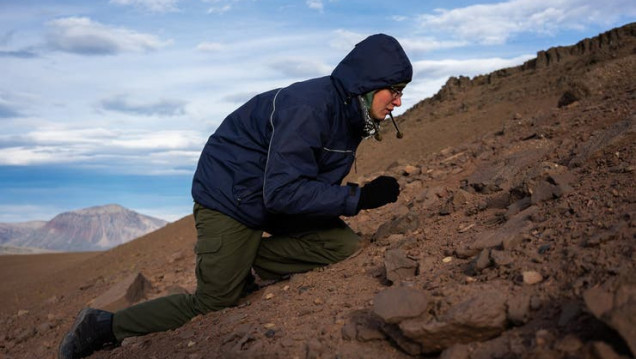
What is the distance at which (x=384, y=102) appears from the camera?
3.44 meters

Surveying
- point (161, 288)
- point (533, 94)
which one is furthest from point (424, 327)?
point (533, 94)

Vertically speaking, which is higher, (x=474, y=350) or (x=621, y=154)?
(x=621, y=154)

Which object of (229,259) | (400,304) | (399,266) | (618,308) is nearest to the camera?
(618,308)

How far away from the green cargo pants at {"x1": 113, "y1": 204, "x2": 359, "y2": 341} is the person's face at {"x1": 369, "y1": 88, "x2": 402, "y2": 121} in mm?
847

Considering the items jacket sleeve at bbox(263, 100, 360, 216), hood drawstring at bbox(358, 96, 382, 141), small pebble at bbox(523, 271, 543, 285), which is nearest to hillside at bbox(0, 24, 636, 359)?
small pebble at bbox(523, 271, 543, 285)

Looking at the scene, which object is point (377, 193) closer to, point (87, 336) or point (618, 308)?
point (618, 308)

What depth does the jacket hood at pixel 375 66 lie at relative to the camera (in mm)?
3305

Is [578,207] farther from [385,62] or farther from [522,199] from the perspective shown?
[385,62]

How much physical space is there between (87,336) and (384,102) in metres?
2.33

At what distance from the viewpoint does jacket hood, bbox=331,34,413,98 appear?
330cm

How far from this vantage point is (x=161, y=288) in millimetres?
5934

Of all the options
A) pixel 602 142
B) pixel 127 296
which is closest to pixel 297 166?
pixel 602 142

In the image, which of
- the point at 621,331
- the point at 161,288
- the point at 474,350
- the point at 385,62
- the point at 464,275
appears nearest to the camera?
the point at 621,331

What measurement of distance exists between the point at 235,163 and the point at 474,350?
1849mm
